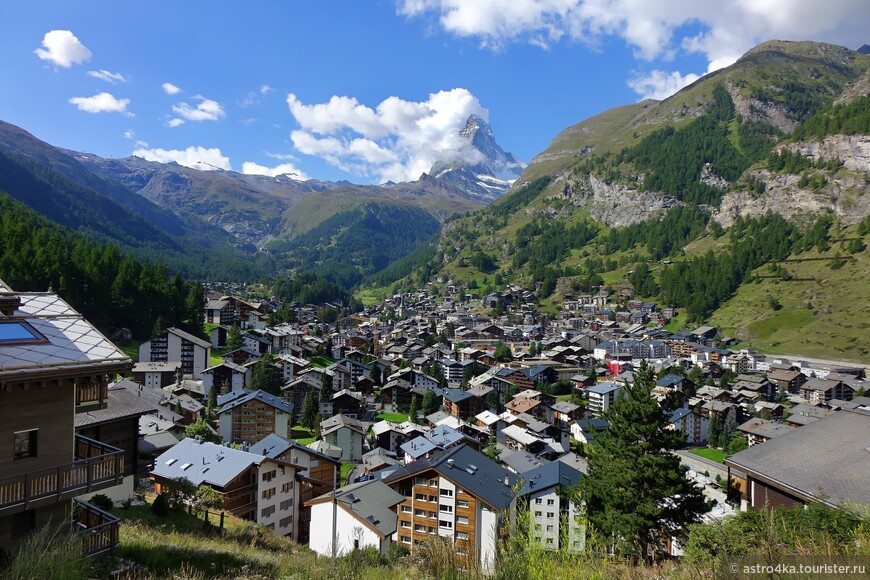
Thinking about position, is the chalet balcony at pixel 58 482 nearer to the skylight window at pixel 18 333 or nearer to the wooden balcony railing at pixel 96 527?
the wooden balcony railing at pixel 96 527

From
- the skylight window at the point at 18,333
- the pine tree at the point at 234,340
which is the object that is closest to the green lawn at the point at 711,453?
the skylight window at the point at 18,333

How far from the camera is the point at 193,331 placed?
243ft

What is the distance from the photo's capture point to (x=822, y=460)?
36.0 ft

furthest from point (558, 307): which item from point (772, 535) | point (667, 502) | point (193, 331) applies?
point (772, 535)

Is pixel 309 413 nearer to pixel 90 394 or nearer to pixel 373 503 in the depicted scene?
pixel 373 503

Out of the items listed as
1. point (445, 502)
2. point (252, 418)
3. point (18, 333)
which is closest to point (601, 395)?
point (252, 418)

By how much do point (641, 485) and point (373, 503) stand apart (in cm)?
1563

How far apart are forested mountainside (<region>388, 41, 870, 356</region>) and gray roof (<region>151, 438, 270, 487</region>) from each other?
322 feet

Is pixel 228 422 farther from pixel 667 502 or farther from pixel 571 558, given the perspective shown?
pixel 571 558

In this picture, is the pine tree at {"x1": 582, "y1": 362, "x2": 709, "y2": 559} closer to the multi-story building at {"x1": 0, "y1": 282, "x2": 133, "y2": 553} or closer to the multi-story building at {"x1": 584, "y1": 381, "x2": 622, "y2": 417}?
the multi-story building at {"x1": 0, "y1": 282, "x2": 133, "y2": 553}

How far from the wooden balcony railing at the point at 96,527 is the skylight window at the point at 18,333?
2.81 meters

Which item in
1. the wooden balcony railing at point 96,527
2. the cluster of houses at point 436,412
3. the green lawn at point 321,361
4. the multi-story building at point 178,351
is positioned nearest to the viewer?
the wooden balcony railing at point 96,527

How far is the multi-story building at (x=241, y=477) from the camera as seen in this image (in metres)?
24.2

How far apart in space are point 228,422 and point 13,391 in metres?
44.9
